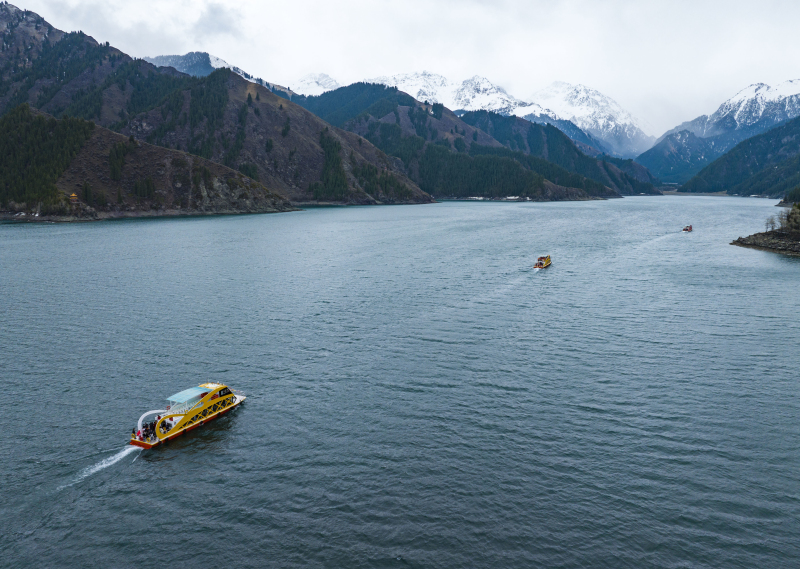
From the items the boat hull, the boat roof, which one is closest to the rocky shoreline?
the boat hull

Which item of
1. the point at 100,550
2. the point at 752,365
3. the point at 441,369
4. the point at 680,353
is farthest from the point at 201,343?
the point at 752,365

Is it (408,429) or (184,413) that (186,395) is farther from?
(408,429)

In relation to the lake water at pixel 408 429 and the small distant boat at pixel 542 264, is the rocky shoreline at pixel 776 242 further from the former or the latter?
the small distant boat at pixel 542 264

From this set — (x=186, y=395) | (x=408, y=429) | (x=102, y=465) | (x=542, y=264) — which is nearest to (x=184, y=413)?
(x=186, y=395)

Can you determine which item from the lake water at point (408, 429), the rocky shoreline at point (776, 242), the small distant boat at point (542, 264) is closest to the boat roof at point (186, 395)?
the lake water at point (408, 429)

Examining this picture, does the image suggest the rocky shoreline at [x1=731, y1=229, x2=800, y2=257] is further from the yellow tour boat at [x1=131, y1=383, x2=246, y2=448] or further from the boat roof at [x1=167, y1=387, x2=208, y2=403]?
the boat roof at [x1=167, y1=387, x2=208, y2=403]

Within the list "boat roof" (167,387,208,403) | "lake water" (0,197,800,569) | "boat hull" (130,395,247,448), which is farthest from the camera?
"boat roof" (167,387,208,403)
